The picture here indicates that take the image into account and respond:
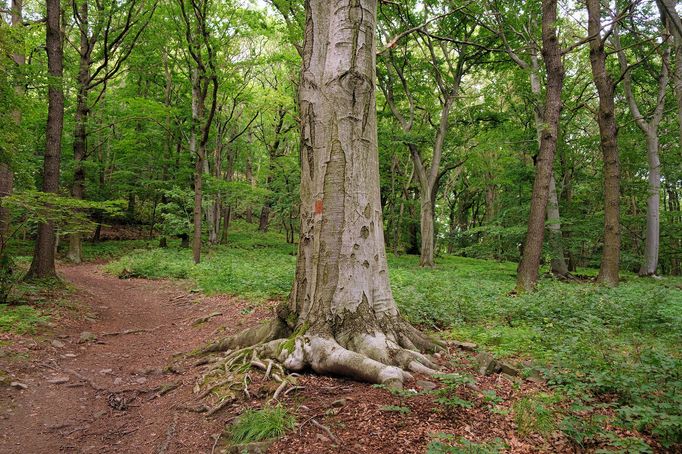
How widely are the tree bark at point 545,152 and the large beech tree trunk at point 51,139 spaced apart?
1094 cm

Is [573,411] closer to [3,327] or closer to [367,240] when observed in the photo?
[367,240]

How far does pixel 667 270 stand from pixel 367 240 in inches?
1307

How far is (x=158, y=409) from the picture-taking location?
3.88 m

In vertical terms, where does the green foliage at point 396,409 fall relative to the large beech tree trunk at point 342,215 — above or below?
below

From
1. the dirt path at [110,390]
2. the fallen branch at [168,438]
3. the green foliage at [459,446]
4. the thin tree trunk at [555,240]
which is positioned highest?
the thin tree trunk at [555,240]

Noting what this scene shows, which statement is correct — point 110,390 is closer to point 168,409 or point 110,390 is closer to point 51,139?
point 168,409

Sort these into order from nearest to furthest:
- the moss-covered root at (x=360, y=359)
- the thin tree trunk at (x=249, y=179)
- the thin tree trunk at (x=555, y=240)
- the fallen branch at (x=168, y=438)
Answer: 1. the fallen branch at (x=168, y=438)
2. the moss-covered root at (x=360, y=359)
3. the thin tree trunk at (x=555, y=240)
4. the thin tree trunk at (x=249, y=179)

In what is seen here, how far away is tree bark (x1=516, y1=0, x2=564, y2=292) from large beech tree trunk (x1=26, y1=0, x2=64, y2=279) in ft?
35.9

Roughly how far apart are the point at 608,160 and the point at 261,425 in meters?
11.3

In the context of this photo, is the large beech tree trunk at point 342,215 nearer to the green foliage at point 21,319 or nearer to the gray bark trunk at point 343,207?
the gray bark trunk at point 343,207

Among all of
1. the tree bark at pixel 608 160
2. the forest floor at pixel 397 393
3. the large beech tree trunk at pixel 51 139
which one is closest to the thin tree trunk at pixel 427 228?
the tree bark at pixel 608 160

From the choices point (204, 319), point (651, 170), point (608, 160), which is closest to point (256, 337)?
point (204, 319)

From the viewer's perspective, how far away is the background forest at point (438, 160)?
5.48 metres

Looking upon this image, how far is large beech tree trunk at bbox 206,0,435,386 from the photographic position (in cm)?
414
